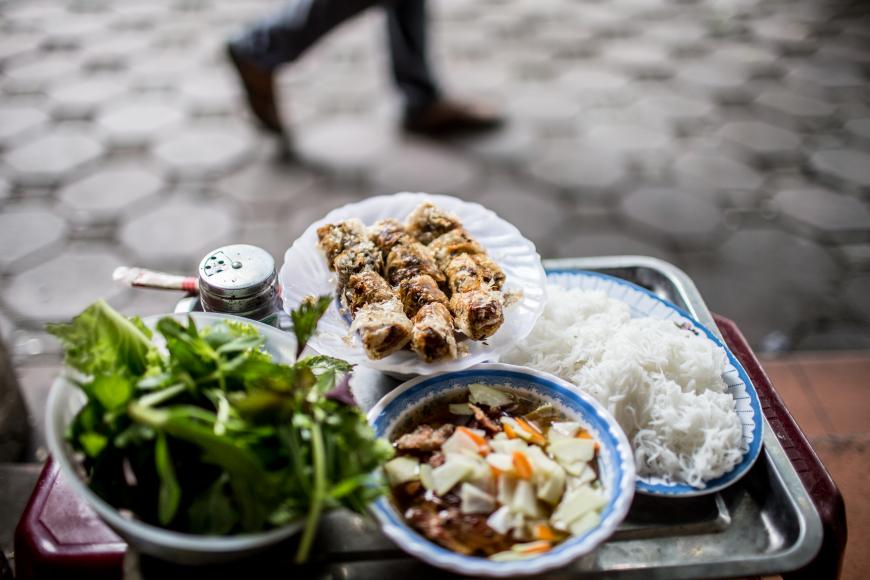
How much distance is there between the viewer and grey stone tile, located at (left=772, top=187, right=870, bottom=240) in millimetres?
3289

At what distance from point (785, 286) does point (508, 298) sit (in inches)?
79.1

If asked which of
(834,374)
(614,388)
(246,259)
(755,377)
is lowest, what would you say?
(834,374)

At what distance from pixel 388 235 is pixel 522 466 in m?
0.63

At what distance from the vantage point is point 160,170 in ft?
11.7

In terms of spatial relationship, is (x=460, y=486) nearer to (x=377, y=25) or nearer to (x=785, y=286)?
(x=785, y=286)

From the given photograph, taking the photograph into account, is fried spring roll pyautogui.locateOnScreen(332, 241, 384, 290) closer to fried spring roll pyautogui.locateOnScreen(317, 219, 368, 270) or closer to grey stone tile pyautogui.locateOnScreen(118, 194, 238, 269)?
fried spring roll pyautogui.locateOnScreen(317, 219, 368, 270)

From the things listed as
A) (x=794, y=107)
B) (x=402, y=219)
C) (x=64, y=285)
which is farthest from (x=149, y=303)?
(x=794, y=107)

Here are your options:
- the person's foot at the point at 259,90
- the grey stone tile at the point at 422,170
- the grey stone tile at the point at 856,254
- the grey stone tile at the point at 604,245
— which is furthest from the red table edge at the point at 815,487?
the person's foot at the point at 259,90

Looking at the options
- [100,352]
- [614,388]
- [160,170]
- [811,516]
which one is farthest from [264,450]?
[160,170]

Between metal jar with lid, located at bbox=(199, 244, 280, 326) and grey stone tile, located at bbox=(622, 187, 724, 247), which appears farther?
grey stone tile, located at bbox=(622, 187, 724, 247)

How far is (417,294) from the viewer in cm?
143

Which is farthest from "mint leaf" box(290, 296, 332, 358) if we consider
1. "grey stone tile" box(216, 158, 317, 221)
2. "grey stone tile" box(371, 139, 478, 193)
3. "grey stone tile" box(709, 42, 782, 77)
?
"grey stone tile" box(709, 42, 782, 77)

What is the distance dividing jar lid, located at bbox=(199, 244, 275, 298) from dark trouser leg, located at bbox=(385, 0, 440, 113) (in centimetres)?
247

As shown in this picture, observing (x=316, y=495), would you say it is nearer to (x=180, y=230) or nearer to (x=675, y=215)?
(x=180, y=230)
